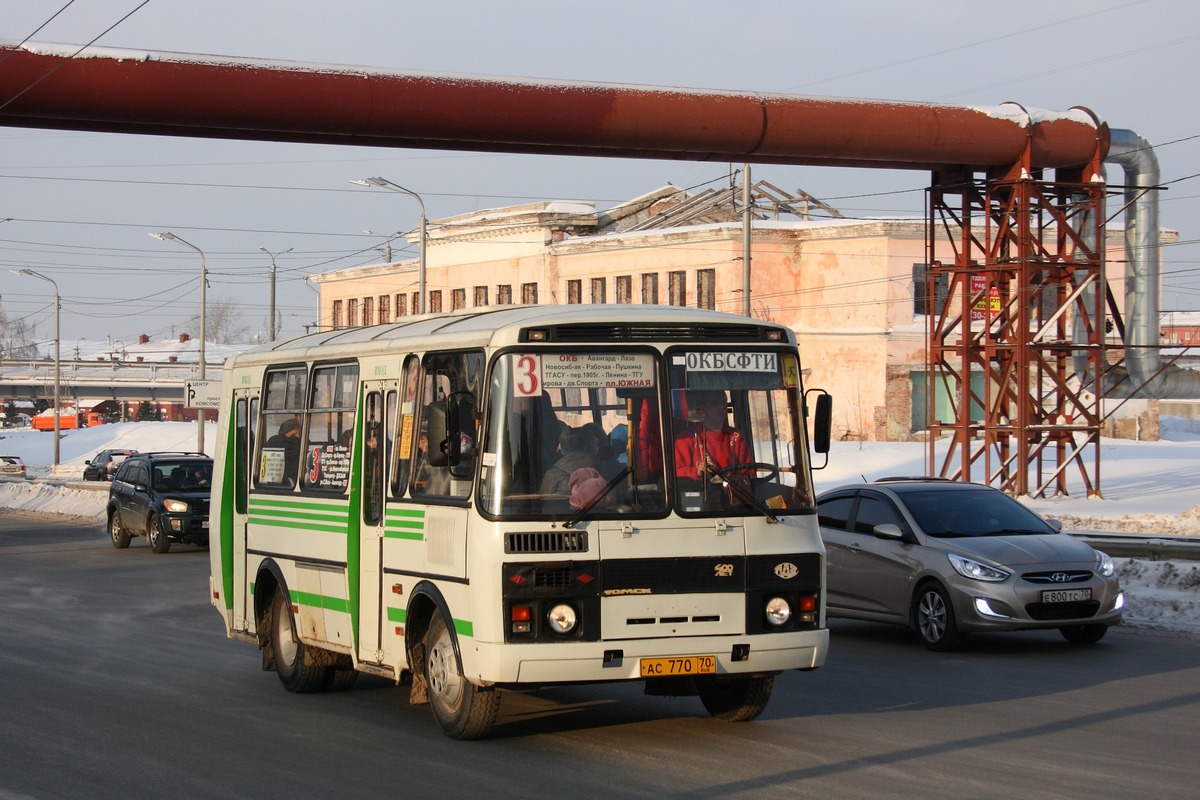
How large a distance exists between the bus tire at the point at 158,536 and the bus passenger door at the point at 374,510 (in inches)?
714

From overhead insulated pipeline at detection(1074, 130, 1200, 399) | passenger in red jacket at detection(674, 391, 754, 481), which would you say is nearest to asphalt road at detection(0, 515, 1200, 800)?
passenger in red jacket at detection(674, 391, 754, 481)

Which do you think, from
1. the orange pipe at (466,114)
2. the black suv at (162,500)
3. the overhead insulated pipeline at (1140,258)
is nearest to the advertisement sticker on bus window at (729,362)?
the orange pipe at (466,114)

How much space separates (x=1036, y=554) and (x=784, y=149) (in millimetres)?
14132

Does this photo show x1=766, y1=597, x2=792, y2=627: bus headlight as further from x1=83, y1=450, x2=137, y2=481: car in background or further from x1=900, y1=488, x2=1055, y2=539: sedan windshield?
x1=83, y1=450, x2=137, y2=481: car in background

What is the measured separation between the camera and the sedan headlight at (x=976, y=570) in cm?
1323

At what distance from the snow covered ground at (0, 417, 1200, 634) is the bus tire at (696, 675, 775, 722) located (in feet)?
22.7

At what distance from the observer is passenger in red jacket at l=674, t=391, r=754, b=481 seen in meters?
9.02

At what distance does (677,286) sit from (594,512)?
165 ft

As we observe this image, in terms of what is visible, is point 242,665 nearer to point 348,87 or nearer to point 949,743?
point 949,743

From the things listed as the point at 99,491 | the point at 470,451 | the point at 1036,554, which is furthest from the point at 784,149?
→ the point at 99,491

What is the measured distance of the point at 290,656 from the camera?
11.8m

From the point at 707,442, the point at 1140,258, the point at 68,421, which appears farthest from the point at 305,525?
the point at 68,421

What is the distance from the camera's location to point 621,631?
878 cm

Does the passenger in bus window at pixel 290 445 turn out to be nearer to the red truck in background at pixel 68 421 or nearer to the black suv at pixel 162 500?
the black suv at pixel 162 500
